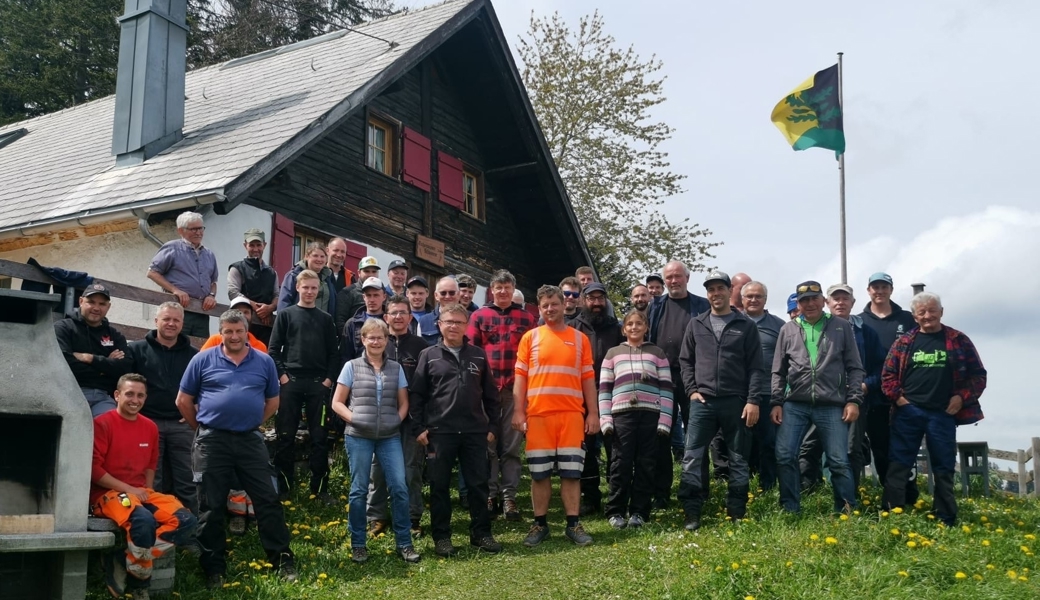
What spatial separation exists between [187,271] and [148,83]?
5028mm

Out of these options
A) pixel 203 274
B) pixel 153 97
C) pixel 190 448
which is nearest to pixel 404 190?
pixel 153 97

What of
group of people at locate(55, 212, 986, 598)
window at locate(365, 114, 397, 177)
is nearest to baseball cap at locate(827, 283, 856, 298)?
group of people at locate(55, 212, 986, 598)

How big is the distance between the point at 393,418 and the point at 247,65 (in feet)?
41.0

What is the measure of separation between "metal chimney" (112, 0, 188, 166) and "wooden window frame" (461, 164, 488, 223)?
16.5 ft

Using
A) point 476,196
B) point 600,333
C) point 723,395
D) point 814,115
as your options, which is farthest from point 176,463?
point 476,196

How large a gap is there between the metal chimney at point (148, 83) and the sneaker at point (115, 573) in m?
8.01

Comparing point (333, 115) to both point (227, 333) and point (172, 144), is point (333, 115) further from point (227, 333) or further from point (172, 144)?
point (227, 333)

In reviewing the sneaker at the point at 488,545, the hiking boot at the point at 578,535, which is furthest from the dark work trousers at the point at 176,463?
the hiking boot at the point at 578,535

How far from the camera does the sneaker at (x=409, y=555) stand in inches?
278

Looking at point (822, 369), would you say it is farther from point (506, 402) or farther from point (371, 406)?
point (371, 406)

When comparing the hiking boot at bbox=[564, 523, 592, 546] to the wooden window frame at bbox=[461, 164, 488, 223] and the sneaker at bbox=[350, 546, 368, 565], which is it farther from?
the wooden window frame at bbox=[461, 164, 488, 223]

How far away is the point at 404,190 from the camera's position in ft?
50.5

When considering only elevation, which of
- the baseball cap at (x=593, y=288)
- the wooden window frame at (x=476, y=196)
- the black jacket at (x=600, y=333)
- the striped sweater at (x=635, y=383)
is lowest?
the striped sweater at (x=635, y=383)

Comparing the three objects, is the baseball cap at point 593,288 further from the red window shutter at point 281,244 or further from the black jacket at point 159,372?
the red window shutter at point 281,244
